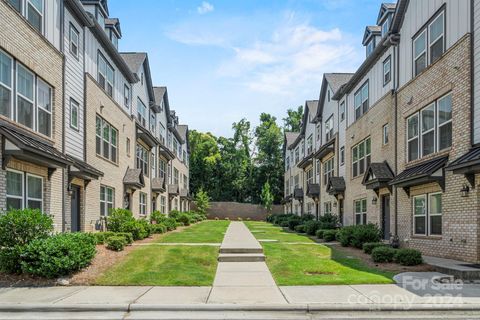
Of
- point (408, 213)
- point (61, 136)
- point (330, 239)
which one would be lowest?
point (330, 239)

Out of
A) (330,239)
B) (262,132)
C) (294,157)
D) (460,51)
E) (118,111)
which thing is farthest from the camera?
(262,132)

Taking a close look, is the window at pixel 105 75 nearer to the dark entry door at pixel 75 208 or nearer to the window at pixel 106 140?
the window at pixel 106 140

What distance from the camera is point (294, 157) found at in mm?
50781

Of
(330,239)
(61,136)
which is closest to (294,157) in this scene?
(330,239)

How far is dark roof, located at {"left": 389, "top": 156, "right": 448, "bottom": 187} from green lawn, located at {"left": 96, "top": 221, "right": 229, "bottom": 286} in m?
7.00

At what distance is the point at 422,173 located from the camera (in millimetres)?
14438

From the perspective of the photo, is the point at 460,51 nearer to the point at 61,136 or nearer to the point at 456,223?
the point at 456,223

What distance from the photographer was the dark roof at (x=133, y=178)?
2521 centimetres

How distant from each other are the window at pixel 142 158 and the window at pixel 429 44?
59.5ft

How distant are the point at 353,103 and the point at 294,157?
24.7 meters

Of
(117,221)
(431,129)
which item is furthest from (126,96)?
(431,129)

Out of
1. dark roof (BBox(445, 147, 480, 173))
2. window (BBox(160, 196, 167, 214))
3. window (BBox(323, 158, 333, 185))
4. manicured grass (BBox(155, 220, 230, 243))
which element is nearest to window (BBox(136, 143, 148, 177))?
manicured grass (BBox(155, 220, 230, 243))

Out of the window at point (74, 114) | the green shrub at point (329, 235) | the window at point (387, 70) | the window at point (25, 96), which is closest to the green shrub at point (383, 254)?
the green shrub at point (329, 235)

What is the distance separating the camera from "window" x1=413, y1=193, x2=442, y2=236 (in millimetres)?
15109
